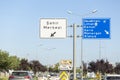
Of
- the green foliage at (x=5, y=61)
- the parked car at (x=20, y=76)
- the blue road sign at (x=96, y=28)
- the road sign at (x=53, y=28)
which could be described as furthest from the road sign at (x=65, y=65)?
the green foliage at (x=5, y=61)

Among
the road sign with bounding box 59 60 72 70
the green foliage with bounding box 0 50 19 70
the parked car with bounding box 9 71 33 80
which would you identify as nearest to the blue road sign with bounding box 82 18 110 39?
the road sign with bounding box 59 60 72 70

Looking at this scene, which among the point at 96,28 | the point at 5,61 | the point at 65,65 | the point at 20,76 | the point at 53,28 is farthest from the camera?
the point at 5,61

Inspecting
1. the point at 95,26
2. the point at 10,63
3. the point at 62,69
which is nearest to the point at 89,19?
the point at 95,26

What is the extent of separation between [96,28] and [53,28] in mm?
4596

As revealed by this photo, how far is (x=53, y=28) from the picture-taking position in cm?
3134

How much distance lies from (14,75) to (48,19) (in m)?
→ 9.65

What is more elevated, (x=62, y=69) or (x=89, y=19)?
(x=89, y=19)

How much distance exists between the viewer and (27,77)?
128ft

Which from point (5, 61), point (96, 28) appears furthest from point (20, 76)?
point (5, 61)

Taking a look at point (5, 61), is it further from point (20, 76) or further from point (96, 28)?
point (96, 28)

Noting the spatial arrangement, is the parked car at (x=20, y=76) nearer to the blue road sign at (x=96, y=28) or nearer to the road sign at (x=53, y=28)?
the blue road sign at (x=96, y=28)

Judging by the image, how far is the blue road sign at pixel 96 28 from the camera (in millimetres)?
34031

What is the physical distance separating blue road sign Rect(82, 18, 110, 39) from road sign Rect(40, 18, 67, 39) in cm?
335

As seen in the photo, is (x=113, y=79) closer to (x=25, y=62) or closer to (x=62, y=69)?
(x=62, y=69)
